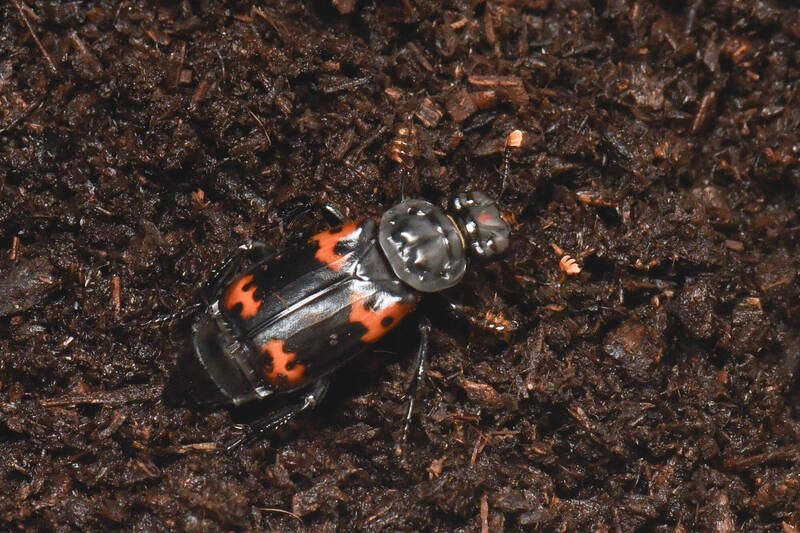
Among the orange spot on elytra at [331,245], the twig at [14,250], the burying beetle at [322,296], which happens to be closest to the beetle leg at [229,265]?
the burying beetle at [322,296]

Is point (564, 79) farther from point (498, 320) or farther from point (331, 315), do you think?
point (331, 315)

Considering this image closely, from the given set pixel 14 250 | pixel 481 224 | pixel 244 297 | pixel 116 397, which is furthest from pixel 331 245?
pixel 14 250

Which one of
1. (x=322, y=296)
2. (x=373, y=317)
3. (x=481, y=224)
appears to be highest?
(x=322, y=296)

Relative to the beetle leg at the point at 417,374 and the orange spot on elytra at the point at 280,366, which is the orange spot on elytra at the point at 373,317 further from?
the orange spot on elytra at the point at 280,366

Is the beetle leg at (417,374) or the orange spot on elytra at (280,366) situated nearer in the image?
the orange spot on elytra at (280,366)

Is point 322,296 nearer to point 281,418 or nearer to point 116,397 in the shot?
point 281,418

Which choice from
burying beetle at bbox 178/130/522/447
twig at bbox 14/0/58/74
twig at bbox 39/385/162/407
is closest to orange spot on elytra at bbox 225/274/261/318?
burying beetle at bbox 178/130/522/447
